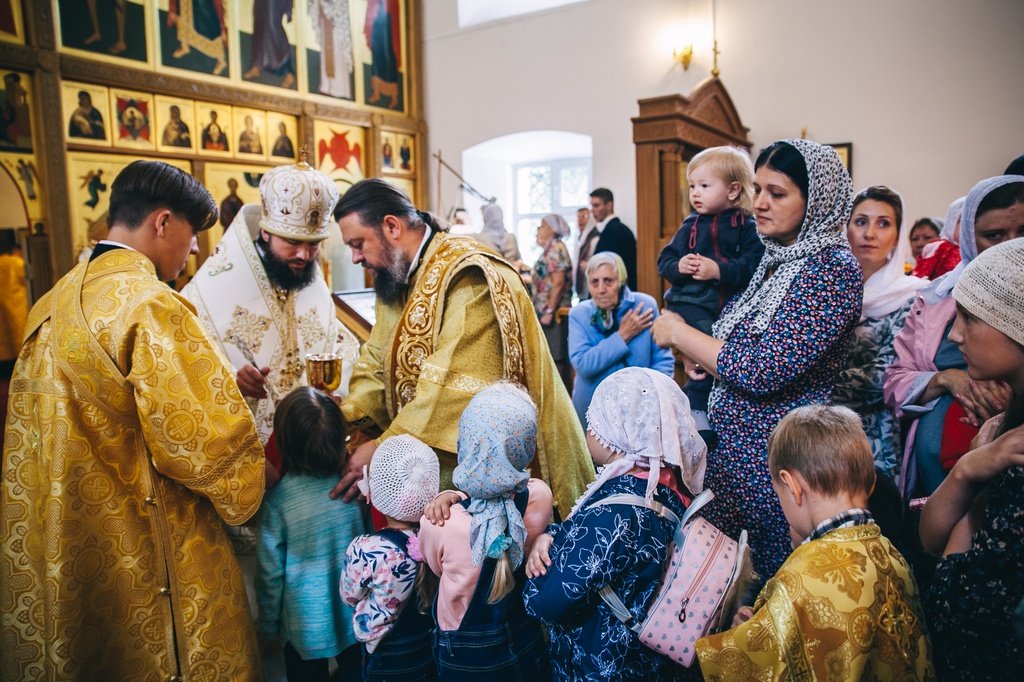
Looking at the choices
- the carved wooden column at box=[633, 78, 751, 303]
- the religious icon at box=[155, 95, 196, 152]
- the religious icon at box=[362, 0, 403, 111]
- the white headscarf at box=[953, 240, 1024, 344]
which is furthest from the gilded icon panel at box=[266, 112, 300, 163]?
the white headscarf at box=[953, 240, 1024, 344]

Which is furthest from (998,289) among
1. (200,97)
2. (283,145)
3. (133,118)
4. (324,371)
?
(283,145)

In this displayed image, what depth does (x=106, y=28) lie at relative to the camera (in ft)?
23.4

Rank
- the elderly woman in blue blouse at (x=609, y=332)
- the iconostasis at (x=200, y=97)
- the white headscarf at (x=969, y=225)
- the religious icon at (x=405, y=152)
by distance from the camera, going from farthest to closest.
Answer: the religious icon at (x=405, y=152) → the iconostasis at (x=200, y=97) → the elderly woman in blue blouse at (x=609, y=332) → the white headscarf at (x=969, y=225)

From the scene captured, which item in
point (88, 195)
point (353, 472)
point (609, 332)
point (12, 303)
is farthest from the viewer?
point (88, 195)

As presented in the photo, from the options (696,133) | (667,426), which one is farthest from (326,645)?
(696,133)

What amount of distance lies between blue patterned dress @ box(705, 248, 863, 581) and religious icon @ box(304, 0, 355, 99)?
28.6 ft

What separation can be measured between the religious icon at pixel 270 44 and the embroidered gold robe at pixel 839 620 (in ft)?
29.0

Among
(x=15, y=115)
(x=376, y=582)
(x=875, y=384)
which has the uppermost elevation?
(x=15, y=115)

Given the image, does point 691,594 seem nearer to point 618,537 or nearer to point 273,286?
point 618,537

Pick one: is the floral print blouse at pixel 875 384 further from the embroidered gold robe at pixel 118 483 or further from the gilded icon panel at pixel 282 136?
the gilded icon panel at pixel 282 136

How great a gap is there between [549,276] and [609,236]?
31.2 inches

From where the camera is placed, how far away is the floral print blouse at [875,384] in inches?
87.0

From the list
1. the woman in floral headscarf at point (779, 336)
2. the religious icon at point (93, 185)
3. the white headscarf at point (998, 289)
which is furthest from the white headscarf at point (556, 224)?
the white headscarf at point (998, 289)

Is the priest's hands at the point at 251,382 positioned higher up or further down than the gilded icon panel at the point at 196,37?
further down
